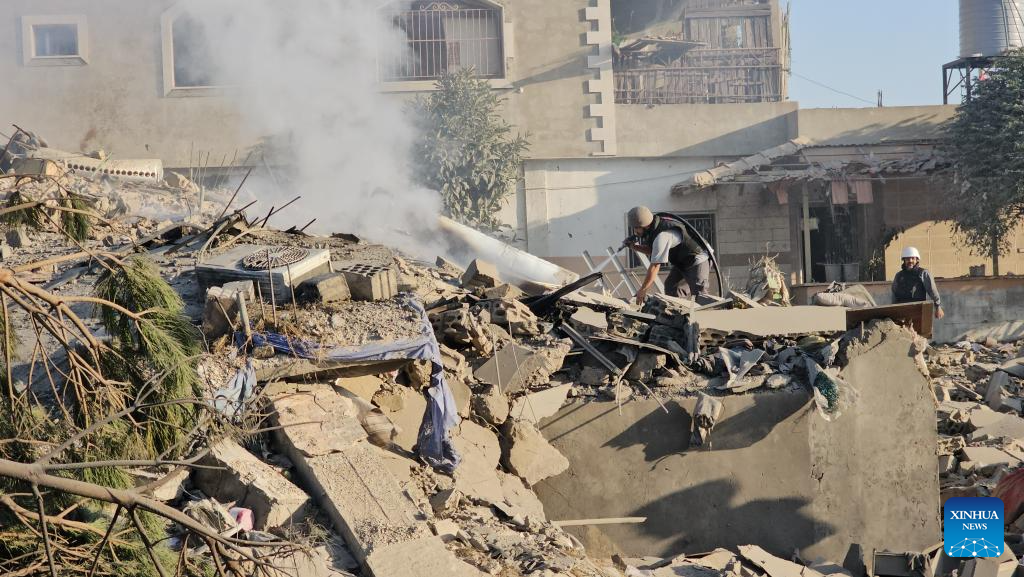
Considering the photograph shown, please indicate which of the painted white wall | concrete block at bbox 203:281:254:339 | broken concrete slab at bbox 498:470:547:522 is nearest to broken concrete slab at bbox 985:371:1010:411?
broken concrete slab at bbox 498:470:547:522

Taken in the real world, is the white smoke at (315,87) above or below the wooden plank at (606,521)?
above

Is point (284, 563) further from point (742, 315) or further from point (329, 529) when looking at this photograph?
point (742, 315)

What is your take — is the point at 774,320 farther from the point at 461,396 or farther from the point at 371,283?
the point at 371,283

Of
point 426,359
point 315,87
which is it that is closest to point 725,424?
point 426,359

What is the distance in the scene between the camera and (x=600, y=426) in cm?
862

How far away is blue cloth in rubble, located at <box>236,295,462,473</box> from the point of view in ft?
24.9

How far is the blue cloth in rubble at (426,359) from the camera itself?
299 inches

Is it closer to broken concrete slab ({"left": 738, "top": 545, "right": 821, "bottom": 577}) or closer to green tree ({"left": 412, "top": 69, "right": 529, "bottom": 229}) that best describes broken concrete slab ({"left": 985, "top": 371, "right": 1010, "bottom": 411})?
broken concrete slab ({"left": 738, "top": 545, "right": 821, "bottom": 577})

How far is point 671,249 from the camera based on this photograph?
33.7 feet

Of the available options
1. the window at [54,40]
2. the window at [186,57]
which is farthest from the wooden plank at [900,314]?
the window at [54,40]

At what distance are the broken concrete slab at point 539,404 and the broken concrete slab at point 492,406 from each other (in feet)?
0.35

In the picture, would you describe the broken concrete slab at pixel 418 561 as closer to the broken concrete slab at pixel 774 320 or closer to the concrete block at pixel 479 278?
the broken concrete slab at pixel 774 320

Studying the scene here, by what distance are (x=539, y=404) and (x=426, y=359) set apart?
1.10 m

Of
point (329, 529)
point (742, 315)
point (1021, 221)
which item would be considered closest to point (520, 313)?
point (742, 315)
